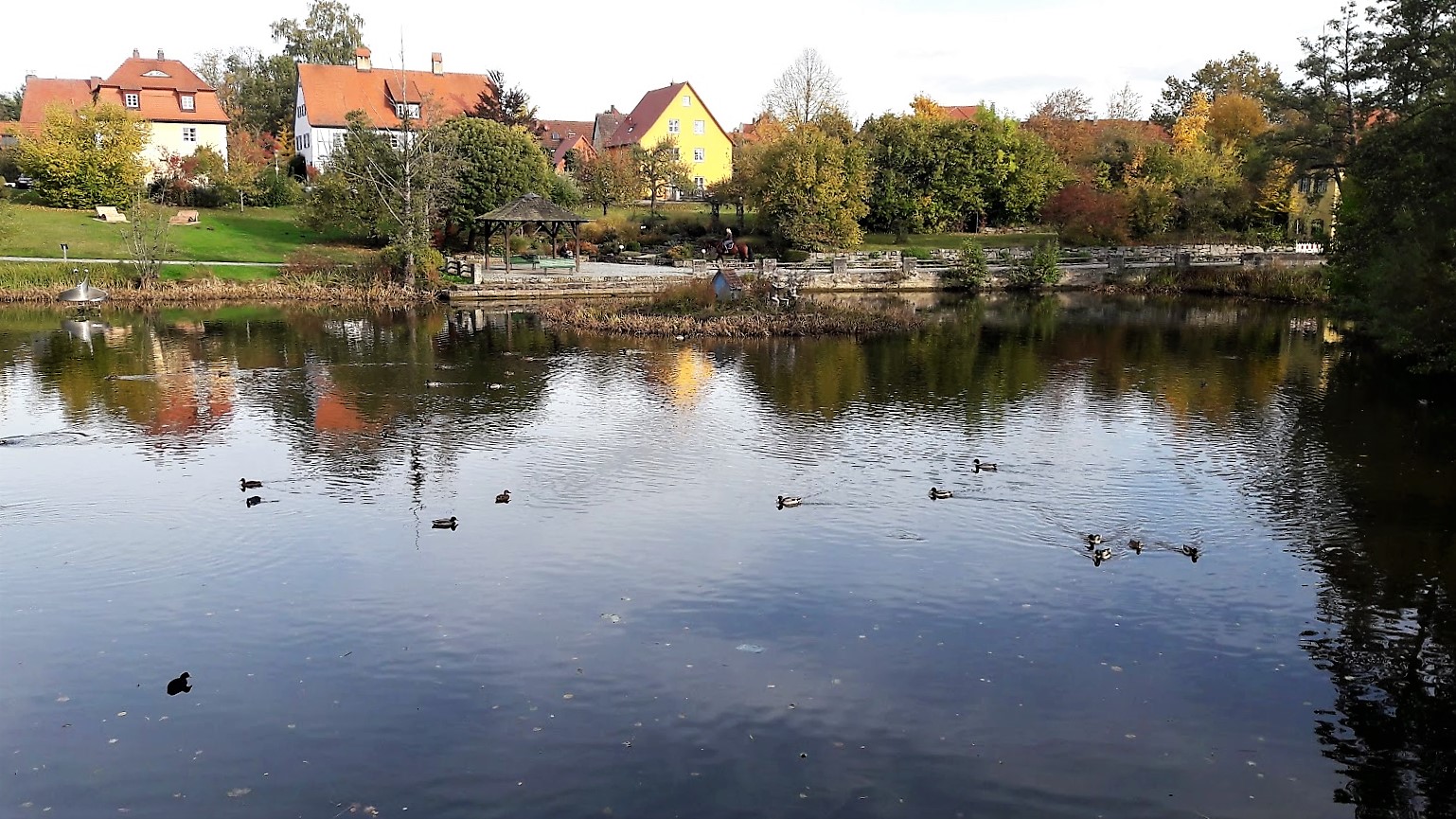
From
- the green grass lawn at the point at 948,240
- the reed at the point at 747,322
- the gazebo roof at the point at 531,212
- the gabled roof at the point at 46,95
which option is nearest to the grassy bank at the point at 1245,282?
the green grass lawn at the point at 948,240

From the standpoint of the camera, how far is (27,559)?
14.4 metres

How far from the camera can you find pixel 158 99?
7156 cm

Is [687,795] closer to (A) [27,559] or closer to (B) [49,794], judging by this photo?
(B) [49,794]

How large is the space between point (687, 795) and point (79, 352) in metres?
29.6

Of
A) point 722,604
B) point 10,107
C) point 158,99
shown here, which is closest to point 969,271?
point 722,604

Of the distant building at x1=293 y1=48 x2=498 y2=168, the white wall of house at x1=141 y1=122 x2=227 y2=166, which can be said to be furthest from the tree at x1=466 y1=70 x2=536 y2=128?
the white wall of house at x1=141 y1=122 x2=227 y2=166

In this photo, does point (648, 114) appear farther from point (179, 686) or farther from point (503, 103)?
point (179, 686)

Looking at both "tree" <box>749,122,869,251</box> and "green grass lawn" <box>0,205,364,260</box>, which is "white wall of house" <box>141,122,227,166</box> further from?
"tree" <box>749,122,869,251</box>

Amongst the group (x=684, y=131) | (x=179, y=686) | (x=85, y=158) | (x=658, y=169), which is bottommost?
(x=179, y=686)

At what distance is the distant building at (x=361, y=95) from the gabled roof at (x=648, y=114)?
11.5 m

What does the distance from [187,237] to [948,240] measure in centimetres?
4197

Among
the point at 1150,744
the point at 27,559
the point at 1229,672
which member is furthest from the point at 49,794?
the point at 1229,672

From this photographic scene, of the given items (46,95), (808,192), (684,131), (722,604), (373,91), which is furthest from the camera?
(684,131)

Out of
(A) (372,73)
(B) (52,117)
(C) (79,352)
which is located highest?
(A) (372,73)
